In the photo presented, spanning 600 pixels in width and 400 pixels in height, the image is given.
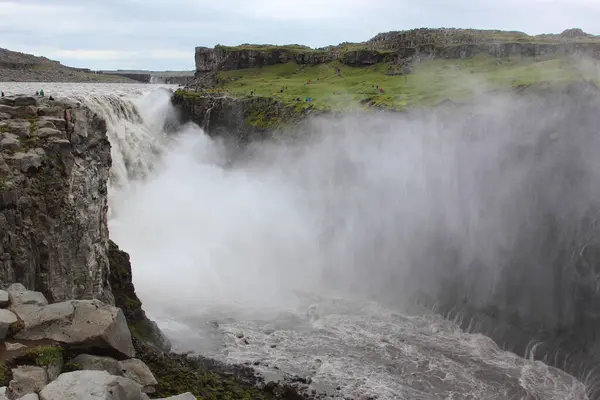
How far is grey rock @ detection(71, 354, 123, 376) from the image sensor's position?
32.4 feet

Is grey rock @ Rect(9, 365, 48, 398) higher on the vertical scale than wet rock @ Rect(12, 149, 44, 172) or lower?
lower

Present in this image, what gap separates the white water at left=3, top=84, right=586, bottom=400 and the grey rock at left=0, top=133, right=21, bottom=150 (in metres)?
10.6

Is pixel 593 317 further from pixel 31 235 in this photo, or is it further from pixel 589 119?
pixel 31 235

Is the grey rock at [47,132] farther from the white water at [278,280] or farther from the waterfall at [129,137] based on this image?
the waterfall at [129,137]

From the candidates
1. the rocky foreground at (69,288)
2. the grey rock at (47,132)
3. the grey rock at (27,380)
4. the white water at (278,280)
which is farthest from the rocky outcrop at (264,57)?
the grey rock at (27,380)

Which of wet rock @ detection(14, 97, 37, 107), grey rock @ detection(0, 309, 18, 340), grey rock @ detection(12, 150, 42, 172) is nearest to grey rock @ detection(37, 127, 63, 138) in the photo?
grey rock @ detection(12, 150, 42, 172)

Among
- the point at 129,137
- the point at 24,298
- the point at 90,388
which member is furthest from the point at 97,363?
the point at 129,137

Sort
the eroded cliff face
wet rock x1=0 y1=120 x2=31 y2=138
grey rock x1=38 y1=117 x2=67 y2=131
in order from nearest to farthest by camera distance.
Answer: the eroded cliff face, wet rock x1=0 y1=120 x2=31 y2=138, grey rock x1=38 y1=117 x2=67 y2=131

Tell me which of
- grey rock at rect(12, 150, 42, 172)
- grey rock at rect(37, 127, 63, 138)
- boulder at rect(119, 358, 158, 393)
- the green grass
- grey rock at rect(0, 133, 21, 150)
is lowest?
boulder at rect(119, 358, 158, 393)

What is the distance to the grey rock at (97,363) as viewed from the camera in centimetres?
989

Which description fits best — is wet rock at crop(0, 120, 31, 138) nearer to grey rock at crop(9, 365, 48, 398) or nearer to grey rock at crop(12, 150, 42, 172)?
grey rock at crop(12, 150, 42, 172)

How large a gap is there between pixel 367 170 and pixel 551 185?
13429 millimetres

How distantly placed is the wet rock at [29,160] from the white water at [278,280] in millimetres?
10152

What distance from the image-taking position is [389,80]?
65.4 m
